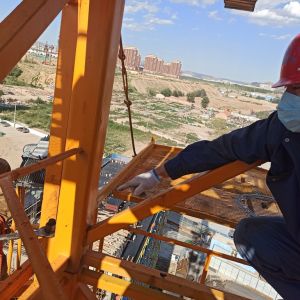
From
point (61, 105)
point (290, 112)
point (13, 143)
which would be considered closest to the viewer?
point (290, 112)

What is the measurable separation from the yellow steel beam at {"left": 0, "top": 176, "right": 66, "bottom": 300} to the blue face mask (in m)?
1.56

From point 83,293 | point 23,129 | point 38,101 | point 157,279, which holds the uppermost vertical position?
point 157,279

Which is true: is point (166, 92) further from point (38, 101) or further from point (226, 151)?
point (226, 151)

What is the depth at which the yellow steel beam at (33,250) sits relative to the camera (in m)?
2.01

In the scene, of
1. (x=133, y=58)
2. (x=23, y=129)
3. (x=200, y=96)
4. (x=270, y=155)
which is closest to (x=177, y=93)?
(x=200, y=96)

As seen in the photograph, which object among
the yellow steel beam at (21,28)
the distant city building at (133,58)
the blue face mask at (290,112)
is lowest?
the blue face mask at (290,112)

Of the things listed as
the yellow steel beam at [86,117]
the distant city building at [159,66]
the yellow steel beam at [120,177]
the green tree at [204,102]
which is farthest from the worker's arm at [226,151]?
the distant city building at [159,66]

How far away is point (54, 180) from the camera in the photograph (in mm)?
3334

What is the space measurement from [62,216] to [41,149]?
497 inches

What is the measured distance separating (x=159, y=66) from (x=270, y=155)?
145127 mm

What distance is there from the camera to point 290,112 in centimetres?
217

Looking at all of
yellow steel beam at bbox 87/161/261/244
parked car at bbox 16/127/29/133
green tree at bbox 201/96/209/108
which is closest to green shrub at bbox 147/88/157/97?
green tree at bbox 201/96/209/108

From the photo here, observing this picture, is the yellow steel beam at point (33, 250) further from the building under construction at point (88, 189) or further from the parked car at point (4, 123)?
the parked car at point (4, 123)

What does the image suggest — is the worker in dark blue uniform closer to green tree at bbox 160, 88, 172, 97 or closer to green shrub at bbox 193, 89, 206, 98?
green tree at bbox 160, 88, 172, 97
